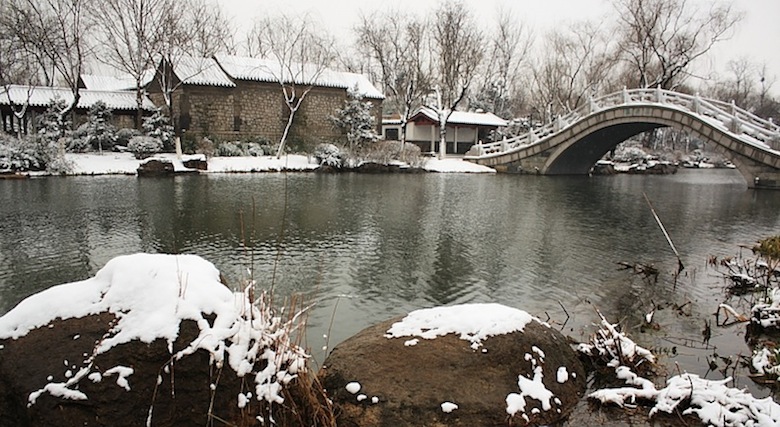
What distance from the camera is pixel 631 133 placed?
26.6m

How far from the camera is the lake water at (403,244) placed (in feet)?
20.7

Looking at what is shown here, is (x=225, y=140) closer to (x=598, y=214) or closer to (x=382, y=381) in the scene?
(x=598, y=214)

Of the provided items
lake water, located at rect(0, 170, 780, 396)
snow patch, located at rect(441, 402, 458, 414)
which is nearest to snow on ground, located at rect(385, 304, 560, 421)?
snow patch, located at rect(441, 402, 458, 414)

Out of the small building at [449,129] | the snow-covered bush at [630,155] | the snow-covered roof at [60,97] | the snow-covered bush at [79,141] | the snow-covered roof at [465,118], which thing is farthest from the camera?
the small building at [449,129]

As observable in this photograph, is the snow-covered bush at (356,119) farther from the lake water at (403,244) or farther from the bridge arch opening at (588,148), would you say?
the lake water at (403,244)

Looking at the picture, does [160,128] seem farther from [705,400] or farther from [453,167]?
[705,400]

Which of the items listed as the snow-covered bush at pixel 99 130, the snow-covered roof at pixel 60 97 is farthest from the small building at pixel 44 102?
the snow-covered bush at pixel 99 130

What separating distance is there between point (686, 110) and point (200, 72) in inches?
901

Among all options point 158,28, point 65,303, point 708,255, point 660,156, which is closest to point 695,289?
point 708,255

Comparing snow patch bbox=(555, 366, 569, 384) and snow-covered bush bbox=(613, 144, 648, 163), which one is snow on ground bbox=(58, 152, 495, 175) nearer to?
snow-covered bush bbox=(613, 144, 648, 163)

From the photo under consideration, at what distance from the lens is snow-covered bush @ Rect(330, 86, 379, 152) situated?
2905 cm

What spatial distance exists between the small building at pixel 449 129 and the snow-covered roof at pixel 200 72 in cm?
1244

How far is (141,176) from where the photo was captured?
2034cm

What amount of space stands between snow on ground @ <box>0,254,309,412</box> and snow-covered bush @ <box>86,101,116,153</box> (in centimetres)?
2433
